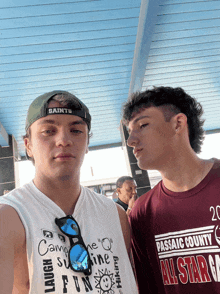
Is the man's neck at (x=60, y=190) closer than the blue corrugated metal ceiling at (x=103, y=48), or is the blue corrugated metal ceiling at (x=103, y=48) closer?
the man's neck at (x=60, y=190)

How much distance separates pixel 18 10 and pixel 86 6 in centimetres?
100

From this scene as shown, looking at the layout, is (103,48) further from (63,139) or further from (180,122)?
(63,139)

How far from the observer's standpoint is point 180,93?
1729mm

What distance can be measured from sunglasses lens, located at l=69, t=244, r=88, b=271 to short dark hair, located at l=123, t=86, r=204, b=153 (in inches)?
36.4

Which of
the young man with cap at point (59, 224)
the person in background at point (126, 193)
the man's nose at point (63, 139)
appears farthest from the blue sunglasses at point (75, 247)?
the person in background at point (126, 193)

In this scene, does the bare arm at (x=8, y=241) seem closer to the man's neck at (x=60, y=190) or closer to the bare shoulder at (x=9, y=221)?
the bare shoulder at (x=9, y=221)

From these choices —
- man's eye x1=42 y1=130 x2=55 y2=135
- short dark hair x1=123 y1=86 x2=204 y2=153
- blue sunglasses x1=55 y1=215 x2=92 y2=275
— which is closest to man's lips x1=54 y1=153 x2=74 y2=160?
man's eye x1=42 y1=130 x2=55 y2=135

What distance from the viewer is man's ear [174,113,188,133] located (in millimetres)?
1548

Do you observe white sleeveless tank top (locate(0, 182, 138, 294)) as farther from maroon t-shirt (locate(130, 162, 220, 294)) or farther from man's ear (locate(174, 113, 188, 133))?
man's ear (locate(174, 113, 188, 133))

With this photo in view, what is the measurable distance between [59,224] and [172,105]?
1.04 m

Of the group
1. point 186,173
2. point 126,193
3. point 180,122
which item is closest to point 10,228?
point 186,173

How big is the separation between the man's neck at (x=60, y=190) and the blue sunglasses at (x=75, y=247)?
3.2 inches

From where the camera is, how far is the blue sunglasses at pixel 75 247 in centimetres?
89

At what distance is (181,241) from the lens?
4.16ft
